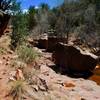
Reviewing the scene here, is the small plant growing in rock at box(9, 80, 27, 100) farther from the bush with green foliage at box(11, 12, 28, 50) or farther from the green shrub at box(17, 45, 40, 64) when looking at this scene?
the bush with green foliage at box(11, 12, 28, 50)

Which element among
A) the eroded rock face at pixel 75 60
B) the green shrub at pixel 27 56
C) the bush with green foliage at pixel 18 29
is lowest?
the eroded rock face at pixel 75 60

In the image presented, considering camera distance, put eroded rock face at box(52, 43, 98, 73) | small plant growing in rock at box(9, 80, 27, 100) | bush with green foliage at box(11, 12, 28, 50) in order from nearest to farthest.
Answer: small plant growing in rock at box(9, 80, 27, 100), bush with green foliage at box(11, 12, 28, 50), eroded rock face at box(52, 43, 98, 73)

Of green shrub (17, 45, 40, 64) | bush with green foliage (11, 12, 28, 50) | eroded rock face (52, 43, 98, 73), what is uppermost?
bush with green foliage (11, 12, 28, 50)

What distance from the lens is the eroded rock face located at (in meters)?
19.2

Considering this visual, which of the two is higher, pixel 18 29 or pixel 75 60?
pixel 18 29

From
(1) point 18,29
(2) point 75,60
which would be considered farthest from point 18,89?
(2) point 75,60

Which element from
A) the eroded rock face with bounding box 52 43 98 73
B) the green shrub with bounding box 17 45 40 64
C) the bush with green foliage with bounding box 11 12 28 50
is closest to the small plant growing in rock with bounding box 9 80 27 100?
the green shrub with bounding box 17 45 40 64

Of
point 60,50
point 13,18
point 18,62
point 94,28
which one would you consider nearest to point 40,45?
point 94,28

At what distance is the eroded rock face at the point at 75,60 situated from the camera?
19203 mm

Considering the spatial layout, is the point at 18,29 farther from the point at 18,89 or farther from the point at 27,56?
the point at 18,89

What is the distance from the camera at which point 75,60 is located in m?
19.5

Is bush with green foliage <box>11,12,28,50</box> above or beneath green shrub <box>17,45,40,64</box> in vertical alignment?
above

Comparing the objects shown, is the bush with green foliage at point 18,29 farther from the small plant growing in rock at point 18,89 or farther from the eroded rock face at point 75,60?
the small plant growing in rock at point 18,89

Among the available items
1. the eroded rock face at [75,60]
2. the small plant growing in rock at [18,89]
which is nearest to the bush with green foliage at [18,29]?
the eroded rock face at [75,60]
